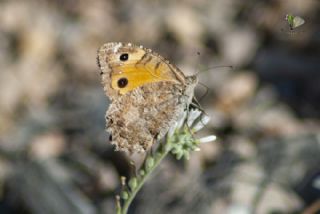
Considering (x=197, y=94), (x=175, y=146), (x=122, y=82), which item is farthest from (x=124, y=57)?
(x=197, y=94)

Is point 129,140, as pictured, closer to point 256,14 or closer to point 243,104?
point 243,104

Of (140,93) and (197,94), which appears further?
(197,94)

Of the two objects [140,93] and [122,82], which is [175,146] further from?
[122,82]

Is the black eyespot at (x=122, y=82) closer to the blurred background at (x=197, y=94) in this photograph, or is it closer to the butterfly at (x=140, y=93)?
the butterfly at (x=140, y=93)

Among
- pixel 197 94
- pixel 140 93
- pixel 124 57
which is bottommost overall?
pixel 197 94

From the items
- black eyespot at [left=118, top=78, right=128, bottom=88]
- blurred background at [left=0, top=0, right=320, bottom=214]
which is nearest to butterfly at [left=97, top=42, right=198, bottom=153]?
black eyespot at [left=118, top=78, right=128, bottom=88]

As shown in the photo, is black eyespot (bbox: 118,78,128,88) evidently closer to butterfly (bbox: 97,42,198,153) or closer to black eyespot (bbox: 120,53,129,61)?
butterfly (bbox: 97,42,198,153)

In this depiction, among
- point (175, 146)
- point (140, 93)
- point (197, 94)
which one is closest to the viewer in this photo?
point (175, 146)
